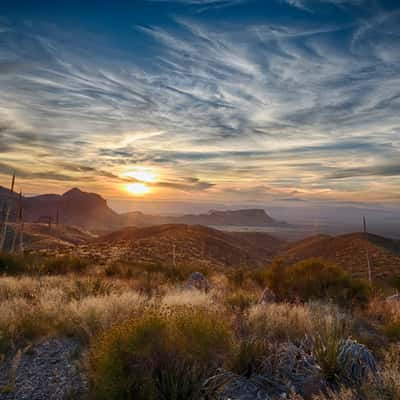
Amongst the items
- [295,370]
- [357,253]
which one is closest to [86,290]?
[295,370]

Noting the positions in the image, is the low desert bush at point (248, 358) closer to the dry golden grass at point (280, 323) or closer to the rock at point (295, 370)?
the rock at point (295, 370)

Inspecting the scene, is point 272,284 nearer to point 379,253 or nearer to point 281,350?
point 281,350

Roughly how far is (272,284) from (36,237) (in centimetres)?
6517

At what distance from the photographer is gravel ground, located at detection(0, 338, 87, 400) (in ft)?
15.2

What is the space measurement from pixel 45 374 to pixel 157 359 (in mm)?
2178

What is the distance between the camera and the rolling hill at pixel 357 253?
38.2m

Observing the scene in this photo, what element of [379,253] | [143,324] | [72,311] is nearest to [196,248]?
[379,253]

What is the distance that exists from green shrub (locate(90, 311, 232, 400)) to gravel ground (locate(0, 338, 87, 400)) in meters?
0.64

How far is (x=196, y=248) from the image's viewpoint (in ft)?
170

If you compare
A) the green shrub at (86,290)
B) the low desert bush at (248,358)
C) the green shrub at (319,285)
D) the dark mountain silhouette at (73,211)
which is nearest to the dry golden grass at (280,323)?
the low desert bush at (248,358)

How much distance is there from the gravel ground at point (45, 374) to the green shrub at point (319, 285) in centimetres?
758

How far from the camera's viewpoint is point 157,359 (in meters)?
4.38

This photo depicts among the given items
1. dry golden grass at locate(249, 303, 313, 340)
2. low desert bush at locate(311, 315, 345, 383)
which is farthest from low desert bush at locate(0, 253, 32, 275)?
low desert bush at locate(311, 315, 345, 383)

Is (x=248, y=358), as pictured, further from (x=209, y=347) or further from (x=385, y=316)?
(x=385, y=316)
